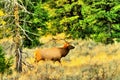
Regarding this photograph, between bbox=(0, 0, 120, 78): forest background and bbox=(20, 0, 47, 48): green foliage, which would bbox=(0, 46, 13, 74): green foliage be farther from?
bbox=(20, 0, 47, 48): green foliage

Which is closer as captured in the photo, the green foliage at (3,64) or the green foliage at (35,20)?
the green foliage at (3,64)

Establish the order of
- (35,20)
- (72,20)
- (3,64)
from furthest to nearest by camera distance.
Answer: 1. (72,20)
2. (35,20)
3. (3,64)

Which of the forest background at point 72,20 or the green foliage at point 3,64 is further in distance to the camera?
the forest background at point 72,20

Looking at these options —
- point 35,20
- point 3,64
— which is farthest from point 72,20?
point 3,64

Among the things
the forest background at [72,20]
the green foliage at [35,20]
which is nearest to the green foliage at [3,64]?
the forest background at [72,20]

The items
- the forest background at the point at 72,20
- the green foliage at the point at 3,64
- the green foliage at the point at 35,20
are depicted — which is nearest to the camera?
the green foliage at the point at 3,64

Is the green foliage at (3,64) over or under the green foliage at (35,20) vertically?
over

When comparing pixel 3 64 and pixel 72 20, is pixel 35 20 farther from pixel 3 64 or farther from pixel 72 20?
pixel 3 64

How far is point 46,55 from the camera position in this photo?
58.5ft

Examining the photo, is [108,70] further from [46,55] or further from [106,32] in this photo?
[106,32]

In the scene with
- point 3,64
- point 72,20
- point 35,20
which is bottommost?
point 72,20

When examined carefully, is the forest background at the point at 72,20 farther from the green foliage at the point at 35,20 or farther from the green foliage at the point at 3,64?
the green foliage at the point at 3,64

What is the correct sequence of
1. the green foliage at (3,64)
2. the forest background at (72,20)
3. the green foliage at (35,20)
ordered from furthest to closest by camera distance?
the green foliage at (35,20) < the forest background at (72,20) < the green foliage at (3,64)

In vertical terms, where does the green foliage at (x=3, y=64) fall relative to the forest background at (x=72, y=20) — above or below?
above
